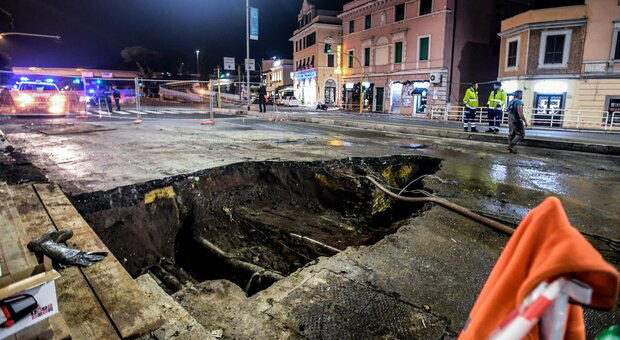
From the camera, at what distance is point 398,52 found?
33.7m

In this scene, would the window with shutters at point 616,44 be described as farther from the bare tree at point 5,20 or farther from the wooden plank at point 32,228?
the bare tree at point 5,20

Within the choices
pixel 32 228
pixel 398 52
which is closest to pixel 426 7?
pixel 398 52

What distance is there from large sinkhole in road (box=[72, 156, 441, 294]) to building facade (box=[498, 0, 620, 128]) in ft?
60.9

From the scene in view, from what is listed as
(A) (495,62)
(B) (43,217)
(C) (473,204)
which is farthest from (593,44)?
(B) (43,217)

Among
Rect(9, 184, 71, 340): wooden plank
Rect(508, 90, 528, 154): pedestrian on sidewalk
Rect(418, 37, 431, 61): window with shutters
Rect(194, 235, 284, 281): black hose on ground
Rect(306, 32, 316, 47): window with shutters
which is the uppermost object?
Rect(306, 32, 316, 47): window with shutters

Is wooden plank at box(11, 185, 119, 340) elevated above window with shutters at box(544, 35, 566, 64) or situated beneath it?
situated beneath

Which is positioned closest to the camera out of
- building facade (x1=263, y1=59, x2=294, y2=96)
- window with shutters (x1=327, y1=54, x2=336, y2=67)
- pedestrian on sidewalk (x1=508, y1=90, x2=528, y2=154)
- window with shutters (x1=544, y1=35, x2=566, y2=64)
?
pedestrian on sidewalk (x1=508, y1=90, x2=528, y2=154)

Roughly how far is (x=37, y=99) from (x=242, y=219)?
1718cm

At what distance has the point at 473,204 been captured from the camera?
4.91 meters

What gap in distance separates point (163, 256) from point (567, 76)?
26989 mm

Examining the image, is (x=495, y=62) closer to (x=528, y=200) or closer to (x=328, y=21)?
(x=328, y=21)

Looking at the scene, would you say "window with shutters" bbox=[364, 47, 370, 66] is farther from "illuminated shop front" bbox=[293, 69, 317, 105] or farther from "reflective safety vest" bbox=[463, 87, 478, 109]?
"reflective safety vest" bbox=[463, 87, 478, 109]

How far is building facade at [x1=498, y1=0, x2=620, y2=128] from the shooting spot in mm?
21094

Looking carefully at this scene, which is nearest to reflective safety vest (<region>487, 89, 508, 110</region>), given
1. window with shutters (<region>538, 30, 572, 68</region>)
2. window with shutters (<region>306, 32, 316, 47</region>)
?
window with shutters (<region>538, 30, 572, 68</region>)
